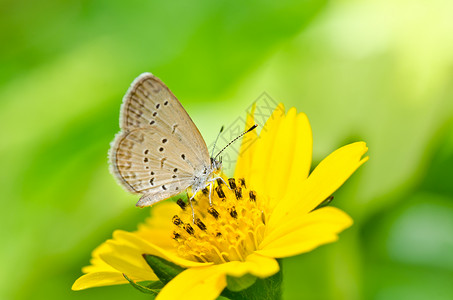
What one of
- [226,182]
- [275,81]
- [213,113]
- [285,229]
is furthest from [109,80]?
[285,229]

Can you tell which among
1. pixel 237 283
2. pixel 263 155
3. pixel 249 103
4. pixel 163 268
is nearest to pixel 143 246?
pixel 163 268

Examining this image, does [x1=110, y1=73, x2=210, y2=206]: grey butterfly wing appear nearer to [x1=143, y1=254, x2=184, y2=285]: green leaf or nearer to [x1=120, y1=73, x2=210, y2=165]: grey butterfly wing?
[x1=120, y1=73, x2=210, y2=165]: grey butterfly wing

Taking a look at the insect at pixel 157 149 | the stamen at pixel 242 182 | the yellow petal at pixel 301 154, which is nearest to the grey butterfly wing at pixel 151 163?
the insect at pixel 157 149

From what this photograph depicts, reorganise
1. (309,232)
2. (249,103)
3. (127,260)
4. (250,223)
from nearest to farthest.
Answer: (309,232) → (127,260) → (250,223) → (249,103)

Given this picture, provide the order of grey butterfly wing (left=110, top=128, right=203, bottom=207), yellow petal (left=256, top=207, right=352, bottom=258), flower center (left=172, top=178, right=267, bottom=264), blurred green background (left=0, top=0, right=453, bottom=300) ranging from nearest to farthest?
1. yellow petal (left=256, top=207, right=352, bottom=258)
2. flower center (left=172, top=178, right=267, bottom=264)
3. grey butterfly wing (left=110, top=128, right=203, bottom=207)
4. blurred green background (left=0, top=0, right=453, bottom=300)

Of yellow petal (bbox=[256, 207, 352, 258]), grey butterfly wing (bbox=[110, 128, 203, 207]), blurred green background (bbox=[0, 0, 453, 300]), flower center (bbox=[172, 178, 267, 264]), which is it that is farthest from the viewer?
blurred green background (bbox=[0, 0, 453, 300])

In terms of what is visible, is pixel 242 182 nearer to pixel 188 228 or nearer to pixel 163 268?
pixel 188 228

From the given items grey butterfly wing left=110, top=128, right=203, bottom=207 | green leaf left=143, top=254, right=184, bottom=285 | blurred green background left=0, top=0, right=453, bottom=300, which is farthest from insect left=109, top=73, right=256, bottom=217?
blurred green background left=0, top=0, right=453, bottom=300
